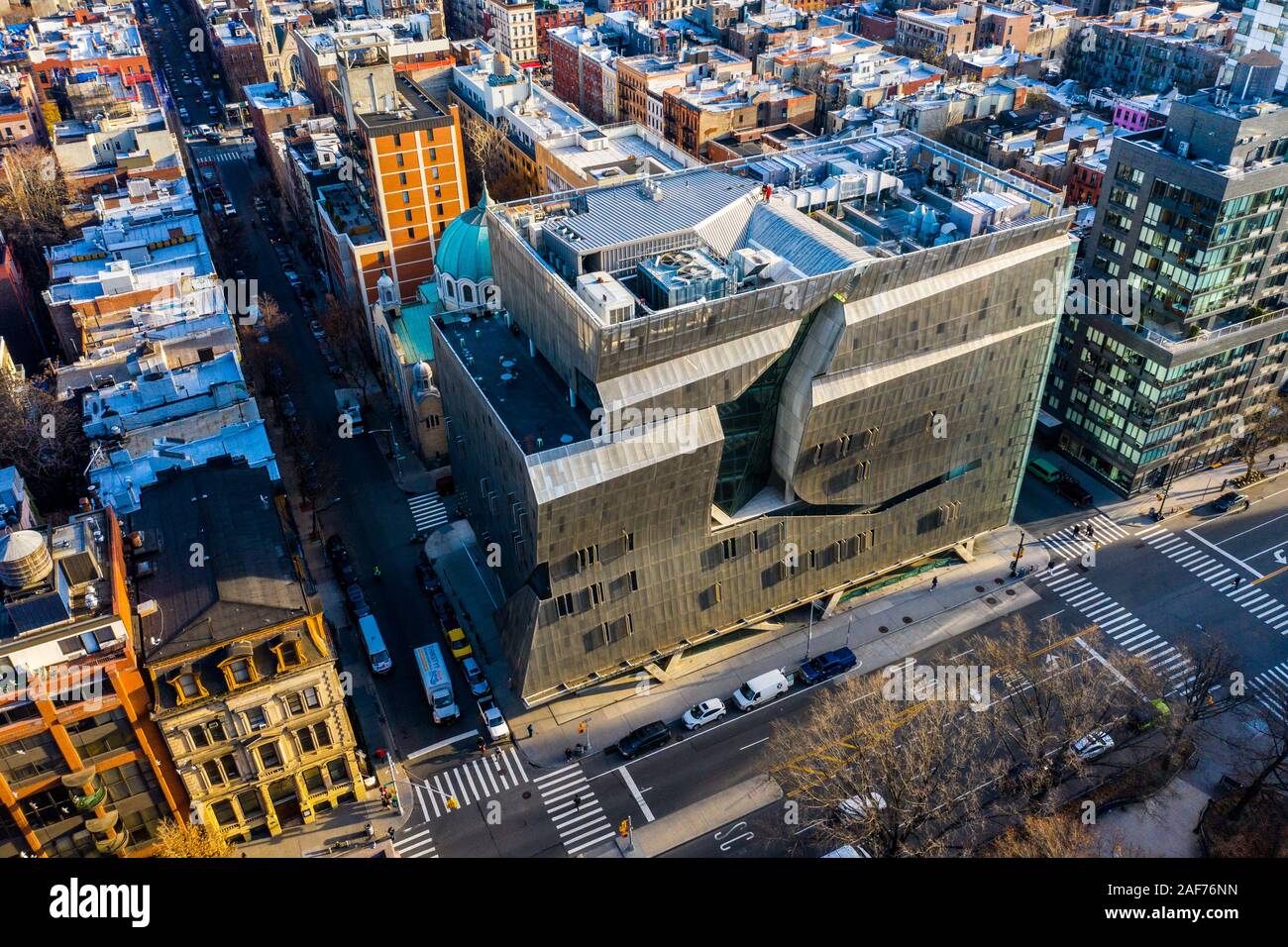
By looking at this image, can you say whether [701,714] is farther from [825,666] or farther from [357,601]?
[357,601]

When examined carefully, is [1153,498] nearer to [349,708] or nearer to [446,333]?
[446,333]

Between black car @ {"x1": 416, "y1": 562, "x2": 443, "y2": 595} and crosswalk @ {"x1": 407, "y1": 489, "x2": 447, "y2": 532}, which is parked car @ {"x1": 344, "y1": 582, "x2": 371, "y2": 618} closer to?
black car @ {"x1": 416, "y1": 562, "x2": 443, "y2": 595}

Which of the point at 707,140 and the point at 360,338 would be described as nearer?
the point at 360,338

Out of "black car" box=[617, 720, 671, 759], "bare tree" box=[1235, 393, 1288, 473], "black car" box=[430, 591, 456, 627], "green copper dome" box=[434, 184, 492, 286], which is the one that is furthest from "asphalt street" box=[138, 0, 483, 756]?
"bare tree" box=[1235, 393, 1288, 473]

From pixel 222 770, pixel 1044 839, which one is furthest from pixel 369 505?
pixel 1044 839

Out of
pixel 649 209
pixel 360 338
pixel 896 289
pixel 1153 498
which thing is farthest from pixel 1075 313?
pixel 360 338

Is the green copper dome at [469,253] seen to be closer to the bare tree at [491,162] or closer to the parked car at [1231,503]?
the bare tree at [491,162]

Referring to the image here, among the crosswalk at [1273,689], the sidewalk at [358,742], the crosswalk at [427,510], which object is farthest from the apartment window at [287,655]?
the crosswalk at [1273,689]
